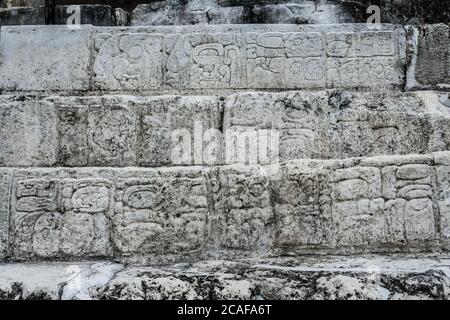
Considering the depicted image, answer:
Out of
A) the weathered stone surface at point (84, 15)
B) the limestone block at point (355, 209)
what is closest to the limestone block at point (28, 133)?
the weathered stone surface at point (84, 15)

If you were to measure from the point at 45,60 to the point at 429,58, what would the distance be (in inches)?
101

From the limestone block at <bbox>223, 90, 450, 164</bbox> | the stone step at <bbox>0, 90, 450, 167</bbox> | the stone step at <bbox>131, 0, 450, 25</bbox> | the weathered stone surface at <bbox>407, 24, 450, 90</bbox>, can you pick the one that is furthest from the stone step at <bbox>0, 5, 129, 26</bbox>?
the weathered stone surface at <bbox>407, 24, 450, 90</bbox>

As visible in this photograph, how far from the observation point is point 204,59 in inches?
129

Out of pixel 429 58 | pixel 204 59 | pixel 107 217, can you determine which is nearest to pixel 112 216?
pixel 107 217

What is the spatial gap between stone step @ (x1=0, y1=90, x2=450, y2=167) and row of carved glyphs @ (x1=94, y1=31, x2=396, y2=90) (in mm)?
321

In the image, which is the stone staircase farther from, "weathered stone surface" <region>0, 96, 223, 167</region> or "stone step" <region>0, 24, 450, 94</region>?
"stone step" <region>0, 24, 450, 94</region>

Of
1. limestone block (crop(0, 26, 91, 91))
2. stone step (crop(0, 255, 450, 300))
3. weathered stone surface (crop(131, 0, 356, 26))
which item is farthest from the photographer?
weathered stone surface (crop(131, 0, 356, 26))

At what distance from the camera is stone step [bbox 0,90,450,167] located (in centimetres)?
289

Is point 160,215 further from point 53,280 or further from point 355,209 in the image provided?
point 355,209

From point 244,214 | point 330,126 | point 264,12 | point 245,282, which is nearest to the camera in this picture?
point 245,282

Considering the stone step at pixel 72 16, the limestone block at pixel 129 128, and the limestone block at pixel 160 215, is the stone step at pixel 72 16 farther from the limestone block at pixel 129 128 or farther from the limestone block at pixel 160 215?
the limestone block at pixel 160 215

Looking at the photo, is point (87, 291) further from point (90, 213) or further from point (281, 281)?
point (281, 281)
